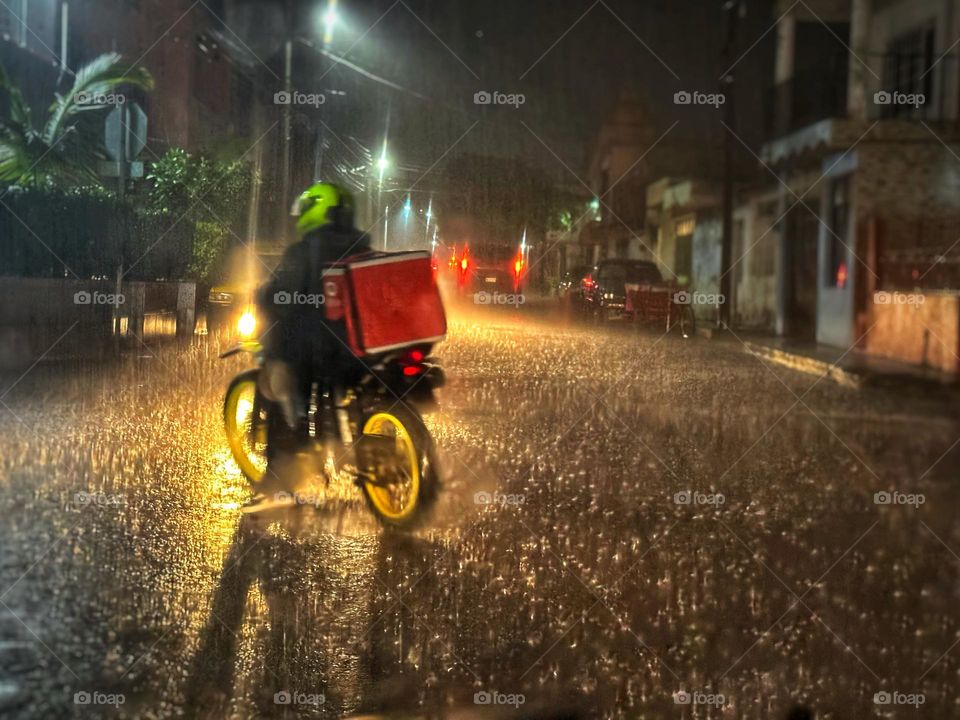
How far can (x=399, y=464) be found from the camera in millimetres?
5238

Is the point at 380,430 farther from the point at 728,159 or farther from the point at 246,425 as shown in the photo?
the point at 728,159

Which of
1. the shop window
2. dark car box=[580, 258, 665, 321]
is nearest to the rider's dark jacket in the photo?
dark car box=[580, 258, 665, 321]

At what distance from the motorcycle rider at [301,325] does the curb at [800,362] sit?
7.54 ft

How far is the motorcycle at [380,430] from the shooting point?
16.9 feet

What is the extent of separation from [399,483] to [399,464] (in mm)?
105

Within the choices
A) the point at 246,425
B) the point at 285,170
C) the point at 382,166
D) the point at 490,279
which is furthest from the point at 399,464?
the point at 285,170

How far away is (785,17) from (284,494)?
343cm

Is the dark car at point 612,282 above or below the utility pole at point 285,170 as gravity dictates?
below

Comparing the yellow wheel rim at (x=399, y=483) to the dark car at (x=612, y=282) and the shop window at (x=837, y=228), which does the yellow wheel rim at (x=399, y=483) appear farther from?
the shop window at (x=837, y=228)

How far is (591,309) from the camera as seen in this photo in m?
5.25

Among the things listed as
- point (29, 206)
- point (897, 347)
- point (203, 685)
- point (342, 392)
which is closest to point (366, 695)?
point (203, 685)

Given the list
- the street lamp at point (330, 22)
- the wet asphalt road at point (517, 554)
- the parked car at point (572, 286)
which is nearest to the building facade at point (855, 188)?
the wet asphalt road at point (517, 554)

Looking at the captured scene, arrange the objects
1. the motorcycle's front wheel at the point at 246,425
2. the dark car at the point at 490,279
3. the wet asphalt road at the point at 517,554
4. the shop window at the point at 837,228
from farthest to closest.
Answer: the shop window at the point at 837,228
the motorcycle's front wheel at the point at 246,425
the dark car at the point at 490,279
the wet asphalt road at the point at 517,554

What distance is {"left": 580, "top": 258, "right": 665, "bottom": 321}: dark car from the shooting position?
518cm
